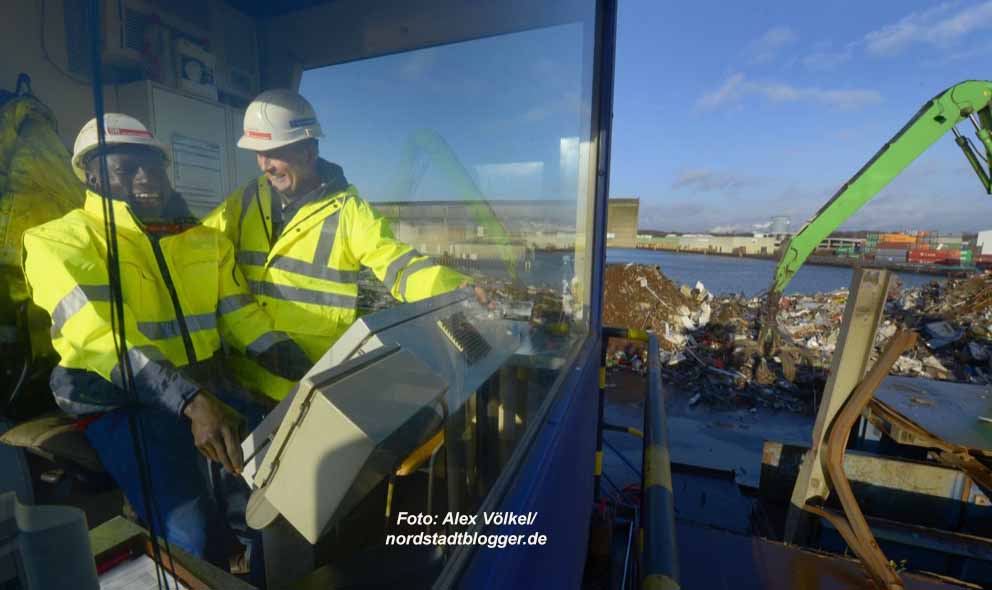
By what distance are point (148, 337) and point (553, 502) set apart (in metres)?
1.24

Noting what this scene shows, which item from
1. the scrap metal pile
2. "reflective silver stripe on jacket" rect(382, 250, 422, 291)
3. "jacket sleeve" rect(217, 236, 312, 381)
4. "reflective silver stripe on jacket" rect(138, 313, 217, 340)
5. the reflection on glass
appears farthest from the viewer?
the scrap metal pile

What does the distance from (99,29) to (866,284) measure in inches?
121

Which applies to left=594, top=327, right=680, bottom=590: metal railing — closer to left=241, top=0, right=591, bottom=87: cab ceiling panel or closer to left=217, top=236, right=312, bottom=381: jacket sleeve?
left=217, top=236, right=312, bottom=381: jacket sleeve

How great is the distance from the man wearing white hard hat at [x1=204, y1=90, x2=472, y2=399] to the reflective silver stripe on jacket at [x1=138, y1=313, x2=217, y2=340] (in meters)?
0.14

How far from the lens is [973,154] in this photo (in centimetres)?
621

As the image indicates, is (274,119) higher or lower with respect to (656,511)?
higher

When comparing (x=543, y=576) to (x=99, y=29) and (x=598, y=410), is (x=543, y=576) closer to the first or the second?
(x=99, y=29)

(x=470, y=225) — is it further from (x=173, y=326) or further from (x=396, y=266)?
(x=173, y=326)

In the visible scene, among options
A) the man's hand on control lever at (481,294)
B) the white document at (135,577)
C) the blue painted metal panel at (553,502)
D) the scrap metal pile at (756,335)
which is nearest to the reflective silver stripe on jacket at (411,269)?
the man's hand on control lever at (481,294)

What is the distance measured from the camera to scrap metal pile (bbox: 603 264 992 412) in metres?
6.62

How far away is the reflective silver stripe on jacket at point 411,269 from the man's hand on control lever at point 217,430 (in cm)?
61

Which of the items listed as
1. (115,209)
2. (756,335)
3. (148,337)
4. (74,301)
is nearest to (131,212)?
(115,209)

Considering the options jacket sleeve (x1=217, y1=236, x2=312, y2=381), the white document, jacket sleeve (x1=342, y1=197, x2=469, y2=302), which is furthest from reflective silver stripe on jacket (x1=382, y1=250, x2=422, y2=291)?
the white document

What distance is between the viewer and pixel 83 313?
73 cm
